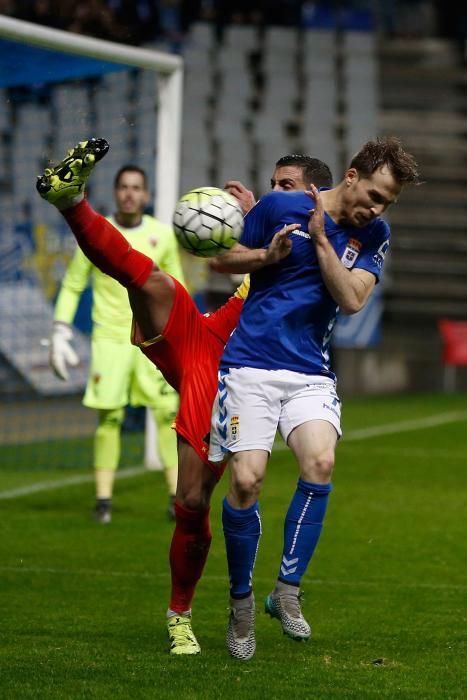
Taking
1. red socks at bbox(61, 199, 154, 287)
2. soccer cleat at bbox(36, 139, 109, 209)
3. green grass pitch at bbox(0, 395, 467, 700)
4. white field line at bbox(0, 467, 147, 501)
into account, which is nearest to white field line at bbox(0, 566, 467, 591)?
green grass pitch at bbox(0, 395, 467, 700)

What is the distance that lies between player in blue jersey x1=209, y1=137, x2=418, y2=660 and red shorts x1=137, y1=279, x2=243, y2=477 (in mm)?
138

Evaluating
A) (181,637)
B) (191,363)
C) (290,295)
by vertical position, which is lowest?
(181,637)

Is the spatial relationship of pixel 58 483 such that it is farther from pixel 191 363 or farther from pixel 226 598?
pixel 191 363

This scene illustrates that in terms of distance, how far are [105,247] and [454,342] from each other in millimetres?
18300

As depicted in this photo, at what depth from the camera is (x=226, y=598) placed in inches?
256

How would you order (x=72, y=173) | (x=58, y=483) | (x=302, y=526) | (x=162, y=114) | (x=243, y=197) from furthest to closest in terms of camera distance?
1. (x=162, y=114)
2. (x=58, y=483)
3. (x=243, y=197)
4. (x=302, y=526)
5. (x=72, y=173)

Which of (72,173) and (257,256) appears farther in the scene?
(257,256)

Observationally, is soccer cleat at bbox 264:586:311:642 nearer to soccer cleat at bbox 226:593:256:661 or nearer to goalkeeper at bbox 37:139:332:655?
soccer cleat at bbox 226:593:256:661

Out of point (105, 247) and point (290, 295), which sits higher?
point (105, 247)

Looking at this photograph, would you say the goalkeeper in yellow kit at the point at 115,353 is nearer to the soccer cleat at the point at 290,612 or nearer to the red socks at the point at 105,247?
the red socks at the point at 105,247

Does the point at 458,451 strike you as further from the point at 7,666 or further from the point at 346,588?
the point at 7,666

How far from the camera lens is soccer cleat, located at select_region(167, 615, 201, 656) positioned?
5.16 metres

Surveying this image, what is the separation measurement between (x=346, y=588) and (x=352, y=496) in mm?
3587

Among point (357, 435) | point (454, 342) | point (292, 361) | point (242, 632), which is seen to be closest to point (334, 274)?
point (292, 361)
